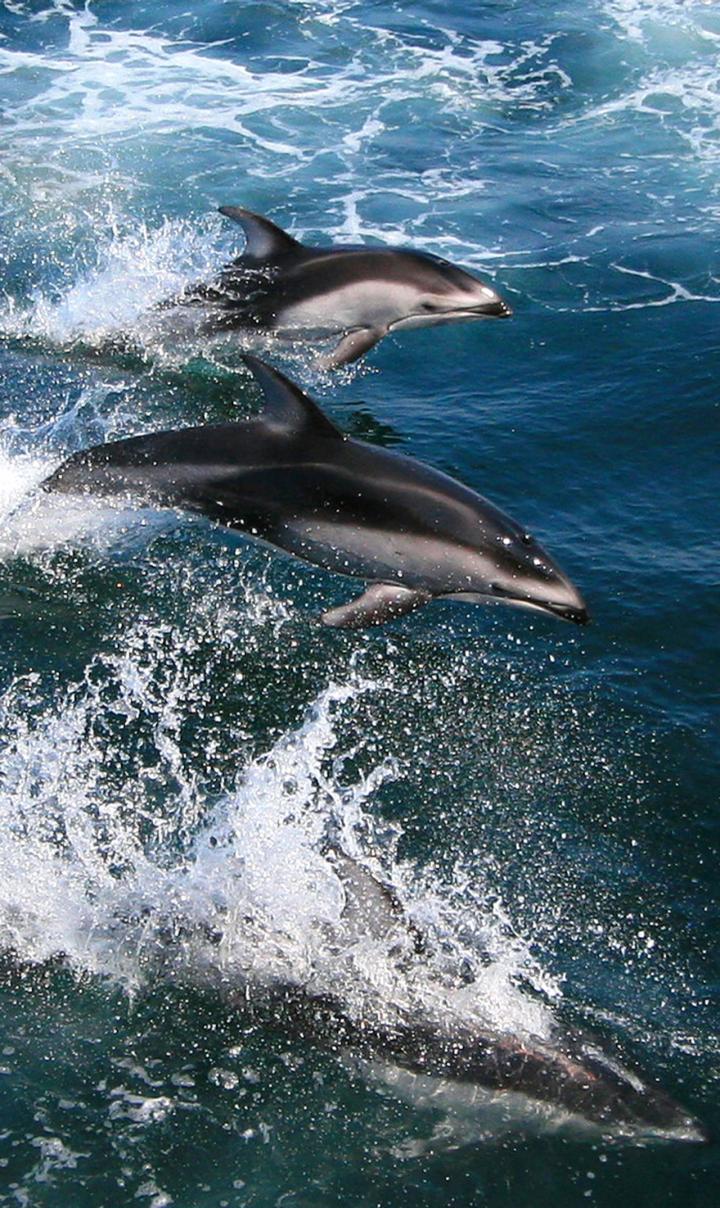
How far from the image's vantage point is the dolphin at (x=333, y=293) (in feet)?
56.2

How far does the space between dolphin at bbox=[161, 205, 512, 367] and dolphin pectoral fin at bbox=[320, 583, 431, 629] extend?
549cm

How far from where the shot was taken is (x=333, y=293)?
17125 millimetres

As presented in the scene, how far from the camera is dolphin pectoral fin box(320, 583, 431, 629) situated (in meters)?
12.2

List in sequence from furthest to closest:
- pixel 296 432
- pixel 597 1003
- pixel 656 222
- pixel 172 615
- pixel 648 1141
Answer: pixel 656 222, pixel 172 615, pixel 296 432, pixel 597 1003, pixel 648 1141

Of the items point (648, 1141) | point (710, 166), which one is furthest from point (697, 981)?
point (710, 166)

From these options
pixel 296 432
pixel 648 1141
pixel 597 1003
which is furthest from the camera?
pixel 296 432

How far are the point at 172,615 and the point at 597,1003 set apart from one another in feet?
19.2

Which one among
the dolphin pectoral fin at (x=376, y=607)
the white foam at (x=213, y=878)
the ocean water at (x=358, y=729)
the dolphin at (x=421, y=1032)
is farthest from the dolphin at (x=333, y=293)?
the dolphin at (x=421, y=1032)

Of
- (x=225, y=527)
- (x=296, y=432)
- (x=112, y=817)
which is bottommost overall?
(x=112, y=817)

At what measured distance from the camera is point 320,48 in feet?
102

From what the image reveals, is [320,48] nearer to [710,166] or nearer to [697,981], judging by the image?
[710,166]

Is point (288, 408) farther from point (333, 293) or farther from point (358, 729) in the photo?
point (333, 293)

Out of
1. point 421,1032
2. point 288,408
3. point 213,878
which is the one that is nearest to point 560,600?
point 288,408

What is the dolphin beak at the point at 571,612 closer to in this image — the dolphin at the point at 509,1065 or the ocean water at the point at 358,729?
the ocean water at the point at 358,729
